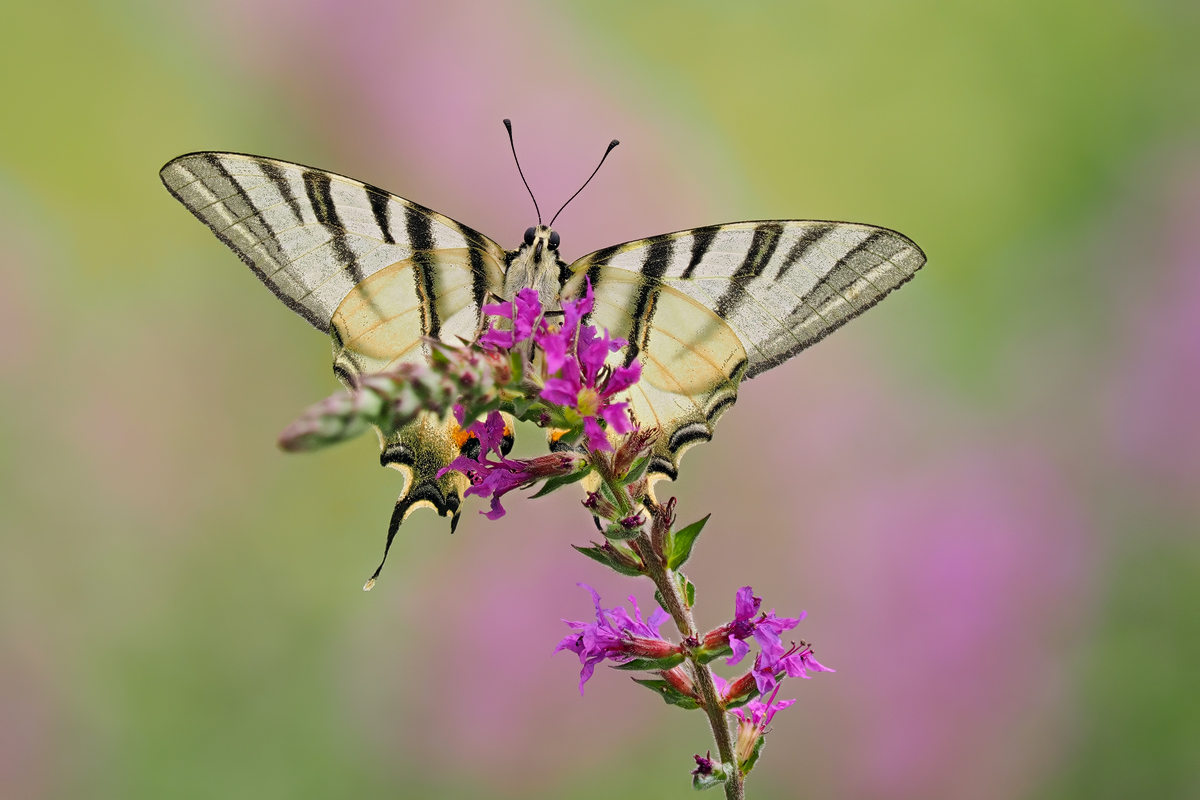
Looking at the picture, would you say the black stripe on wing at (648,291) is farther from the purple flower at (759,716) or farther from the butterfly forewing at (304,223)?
the purple flower at (759,716)

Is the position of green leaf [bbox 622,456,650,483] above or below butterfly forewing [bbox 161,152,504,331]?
below

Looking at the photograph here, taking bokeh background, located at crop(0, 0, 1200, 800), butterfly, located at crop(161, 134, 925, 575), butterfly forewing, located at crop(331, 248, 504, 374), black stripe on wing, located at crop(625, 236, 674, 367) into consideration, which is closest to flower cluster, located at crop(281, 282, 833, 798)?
butterfly, located at crop(161, 134, 925, 575)

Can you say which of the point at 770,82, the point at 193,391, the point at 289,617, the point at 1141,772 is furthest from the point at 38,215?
the point at 1141,772

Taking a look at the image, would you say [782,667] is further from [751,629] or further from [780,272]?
[780,272]

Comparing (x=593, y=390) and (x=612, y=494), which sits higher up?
(x=593, y=390)

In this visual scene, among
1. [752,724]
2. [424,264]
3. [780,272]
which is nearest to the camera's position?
[752,724]

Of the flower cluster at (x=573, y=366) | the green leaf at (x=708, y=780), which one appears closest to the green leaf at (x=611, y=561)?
the flower cluster at (x=573, y=366)

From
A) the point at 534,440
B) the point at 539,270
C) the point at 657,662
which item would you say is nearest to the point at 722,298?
the point at 539,270

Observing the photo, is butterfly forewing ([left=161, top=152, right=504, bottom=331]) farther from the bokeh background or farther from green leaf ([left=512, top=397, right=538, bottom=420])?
the bokeh background
